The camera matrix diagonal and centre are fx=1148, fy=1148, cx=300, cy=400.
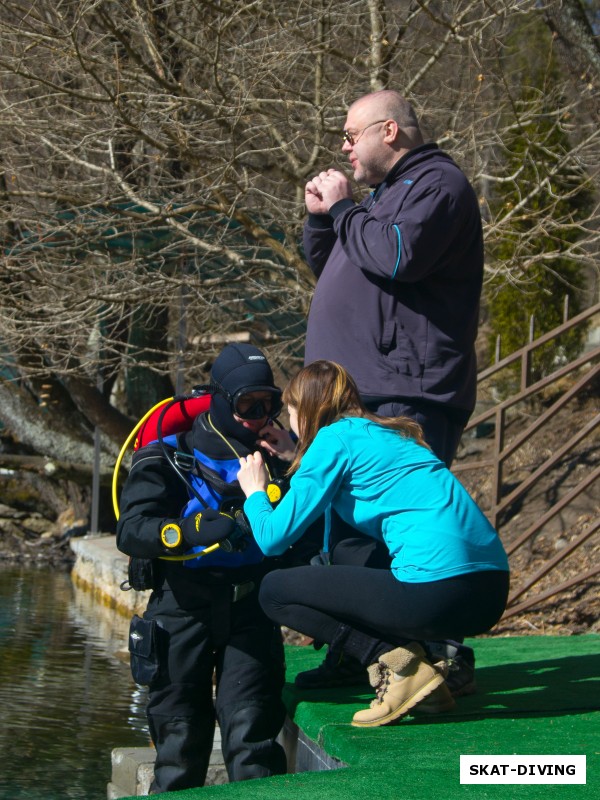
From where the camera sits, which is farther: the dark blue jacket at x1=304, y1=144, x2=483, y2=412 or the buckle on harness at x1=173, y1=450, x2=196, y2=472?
the buckle on harness at x1=173, y1=450, x2=196, y2=472

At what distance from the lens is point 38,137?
880cm

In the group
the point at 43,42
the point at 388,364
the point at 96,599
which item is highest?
the point at 43,42

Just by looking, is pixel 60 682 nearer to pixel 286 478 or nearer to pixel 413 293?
A: pixel 286 478

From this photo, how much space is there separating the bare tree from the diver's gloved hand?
4.57 m

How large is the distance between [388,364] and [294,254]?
5185 millimetres

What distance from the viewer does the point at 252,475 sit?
12.3ft

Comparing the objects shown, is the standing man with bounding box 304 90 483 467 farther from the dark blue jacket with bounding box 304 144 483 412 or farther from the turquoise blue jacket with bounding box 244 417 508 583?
the turquoise blue jacket with bounding box 244 417 508 583

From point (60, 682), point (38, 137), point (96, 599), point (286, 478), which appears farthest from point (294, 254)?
point (286, 478)

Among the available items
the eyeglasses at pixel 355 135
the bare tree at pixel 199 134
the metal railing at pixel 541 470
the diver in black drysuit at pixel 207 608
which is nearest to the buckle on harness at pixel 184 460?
the diver in black drysuit at pixel 207 608

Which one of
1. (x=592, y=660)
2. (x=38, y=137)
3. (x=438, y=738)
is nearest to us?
(x=438, y=738)

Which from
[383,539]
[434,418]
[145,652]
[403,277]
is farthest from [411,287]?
[145,652]

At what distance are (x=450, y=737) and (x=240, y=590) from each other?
90 centimetres

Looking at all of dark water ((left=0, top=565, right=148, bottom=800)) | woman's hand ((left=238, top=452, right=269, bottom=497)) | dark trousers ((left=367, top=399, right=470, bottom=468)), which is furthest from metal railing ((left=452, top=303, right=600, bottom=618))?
woman's hand ((left=238, top=452, right=269, bottom=497))

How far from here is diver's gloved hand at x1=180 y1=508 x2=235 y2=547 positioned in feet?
12.2
